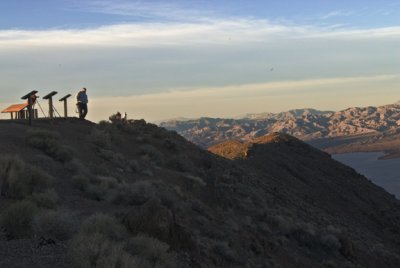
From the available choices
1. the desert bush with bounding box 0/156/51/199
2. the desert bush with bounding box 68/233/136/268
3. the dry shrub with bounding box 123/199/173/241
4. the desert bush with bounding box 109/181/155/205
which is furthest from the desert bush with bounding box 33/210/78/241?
the desert bush with bounding box 109/181/155/205

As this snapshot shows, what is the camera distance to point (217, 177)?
3116cm

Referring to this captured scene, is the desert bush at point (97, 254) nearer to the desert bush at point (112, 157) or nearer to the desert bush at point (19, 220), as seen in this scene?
the desert bush at point (19, 220)

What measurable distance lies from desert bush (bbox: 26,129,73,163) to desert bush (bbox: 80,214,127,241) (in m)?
10.0

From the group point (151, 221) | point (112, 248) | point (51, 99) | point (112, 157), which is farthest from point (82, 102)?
point (112, 248)

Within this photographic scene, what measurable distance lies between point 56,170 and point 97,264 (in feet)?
37.6

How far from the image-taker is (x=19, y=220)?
11.3 metres

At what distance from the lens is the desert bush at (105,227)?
10.5 meters

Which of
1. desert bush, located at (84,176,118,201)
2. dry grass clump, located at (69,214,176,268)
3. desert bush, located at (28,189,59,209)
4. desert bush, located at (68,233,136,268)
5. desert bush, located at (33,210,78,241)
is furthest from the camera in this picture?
desert bush, located at (84,176,118,201)

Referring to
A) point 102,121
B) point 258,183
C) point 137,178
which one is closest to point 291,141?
point 258,183

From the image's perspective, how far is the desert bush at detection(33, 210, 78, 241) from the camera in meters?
10.8

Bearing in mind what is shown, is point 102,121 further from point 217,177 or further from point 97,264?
point 97,264

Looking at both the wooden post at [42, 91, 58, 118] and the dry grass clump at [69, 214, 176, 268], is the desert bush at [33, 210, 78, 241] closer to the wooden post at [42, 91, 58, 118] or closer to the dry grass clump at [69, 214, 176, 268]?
the dry grass clump at [69, 214, 176, 268]

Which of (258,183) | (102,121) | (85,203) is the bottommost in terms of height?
(258,183)

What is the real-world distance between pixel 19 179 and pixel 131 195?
3.36 m
